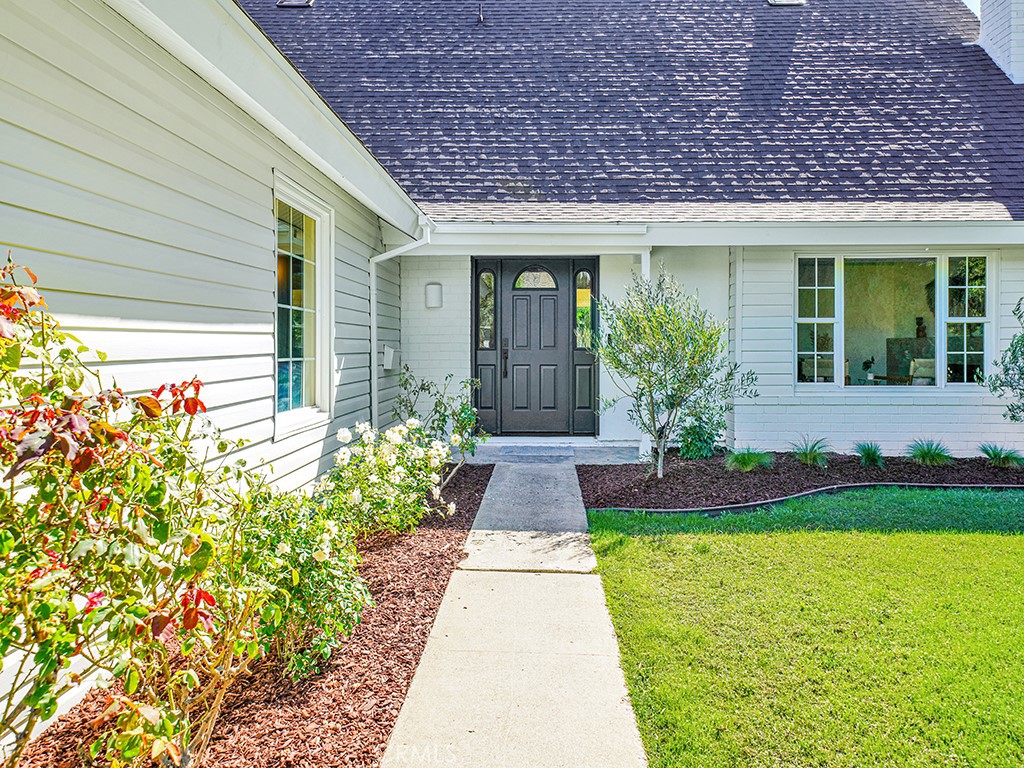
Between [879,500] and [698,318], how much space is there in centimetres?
214

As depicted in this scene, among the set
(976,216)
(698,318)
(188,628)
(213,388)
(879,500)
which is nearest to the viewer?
(188,628)

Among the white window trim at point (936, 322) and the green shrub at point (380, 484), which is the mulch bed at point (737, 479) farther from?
the green shrub at point (380, 484)

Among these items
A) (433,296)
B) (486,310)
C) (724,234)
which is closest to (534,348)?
(486,310)

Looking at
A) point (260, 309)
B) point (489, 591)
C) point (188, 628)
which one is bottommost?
point (489, 591)

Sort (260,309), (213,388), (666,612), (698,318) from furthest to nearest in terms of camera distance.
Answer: (698,318)
(260,309)
(213,388)
(666,612)

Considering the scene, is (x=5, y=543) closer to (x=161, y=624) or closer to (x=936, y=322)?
(x=161, y=624)

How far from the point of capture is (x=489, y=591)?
12.2ft

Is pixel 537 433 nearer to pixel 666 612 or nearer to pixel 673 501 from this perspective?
pixel 673 501

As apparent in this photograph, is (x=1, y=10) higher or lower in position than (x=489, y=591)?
higher

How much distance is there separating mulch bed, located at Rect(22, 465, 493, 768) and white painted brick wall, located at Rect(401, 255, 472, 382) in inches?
188

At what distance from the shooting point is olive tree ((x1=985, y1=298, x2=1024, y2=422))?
675 centimetres

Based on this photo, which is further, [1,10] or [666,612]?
[666,612]

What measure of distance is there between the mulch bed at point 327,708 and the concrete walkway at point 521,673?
0.08 meters

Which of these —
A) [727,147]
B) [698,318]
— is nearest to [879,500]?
[698,318]
